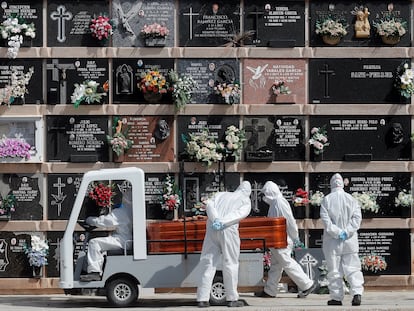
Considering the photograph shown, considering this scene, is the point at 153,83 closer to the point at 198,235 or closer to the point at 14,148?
the point at 14,148

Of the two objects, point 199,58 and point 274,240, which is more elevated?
point 199,58

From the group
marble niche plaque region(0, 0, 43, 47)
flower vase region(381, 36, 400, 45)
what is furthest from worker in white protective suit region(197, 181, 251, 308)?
marble niche plaque region(0, 0, 43, 47)

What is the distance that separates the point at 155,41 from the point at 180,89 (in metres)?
0.91

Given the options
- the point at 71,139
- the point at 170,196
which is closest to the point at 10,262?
the point at 71,139

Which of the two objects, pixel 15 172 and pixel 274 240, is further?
pixel 15 172

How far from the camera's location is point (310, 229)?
19406 mm

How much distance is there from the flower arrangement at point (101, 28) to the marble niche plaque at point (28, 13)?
862mm

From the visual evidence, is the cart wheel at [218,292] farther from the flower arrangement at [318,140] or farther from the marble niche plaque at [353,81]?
the marble niche plaque at [353,81]

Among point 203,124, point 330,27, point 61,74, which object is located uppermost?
point 330,27

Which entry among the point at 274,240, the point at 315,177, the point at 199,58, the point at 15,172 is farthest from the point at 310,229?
the point at 15,172

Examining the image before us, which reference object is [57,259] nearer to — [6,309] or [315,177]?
[6,309]

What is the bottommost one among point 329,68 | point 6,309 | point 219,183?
point 6,309

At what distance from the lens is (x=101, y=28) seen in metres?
19.0

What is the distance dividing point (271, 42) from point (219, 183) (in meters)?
2.48
